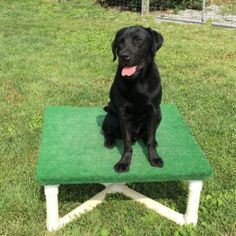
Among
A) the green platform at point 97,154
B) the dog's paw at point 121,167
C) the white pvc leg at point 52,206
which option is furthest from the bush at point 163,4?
the white pvc leg at point 52,206

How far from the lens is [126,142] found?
151 inches

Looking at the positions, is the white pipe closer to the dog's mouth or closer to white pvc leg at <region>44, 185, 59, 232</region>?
white pvc leg at <region>44, 185, 59, 232</region>

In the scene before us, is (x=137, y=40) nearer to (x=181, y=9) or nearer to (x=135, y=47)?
(x=135, y=47)

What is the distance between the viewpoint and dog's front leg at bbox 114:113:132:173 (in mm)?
3719

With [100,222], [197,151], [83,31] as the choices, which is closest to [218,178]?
[197,151]

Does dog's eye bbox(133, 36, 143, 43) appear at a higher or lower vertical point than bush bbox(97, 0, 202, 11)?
higher

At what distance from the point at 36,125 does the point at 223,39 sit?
242 inches

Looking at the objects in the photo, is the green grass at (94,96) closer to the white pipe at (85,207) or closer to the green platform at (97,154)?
the white pipe at (85,207)

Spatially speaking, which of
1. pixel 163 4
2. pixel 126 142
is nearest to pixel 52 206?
pixel 126 142

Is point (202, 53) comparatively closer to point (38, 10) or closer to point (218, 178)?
point (218, 178)

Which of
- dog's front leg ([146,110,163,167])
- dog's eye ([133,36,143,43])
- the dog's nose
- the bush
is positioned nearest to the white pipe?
dog's front leg ([146,110,163,167])

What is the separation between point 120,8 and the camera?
46.0 ft

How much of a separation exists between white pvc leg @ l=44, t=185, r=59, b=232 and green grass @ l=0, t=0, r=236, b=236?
3.8 inches

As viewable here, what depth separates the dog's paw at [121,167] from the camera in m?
3.66
